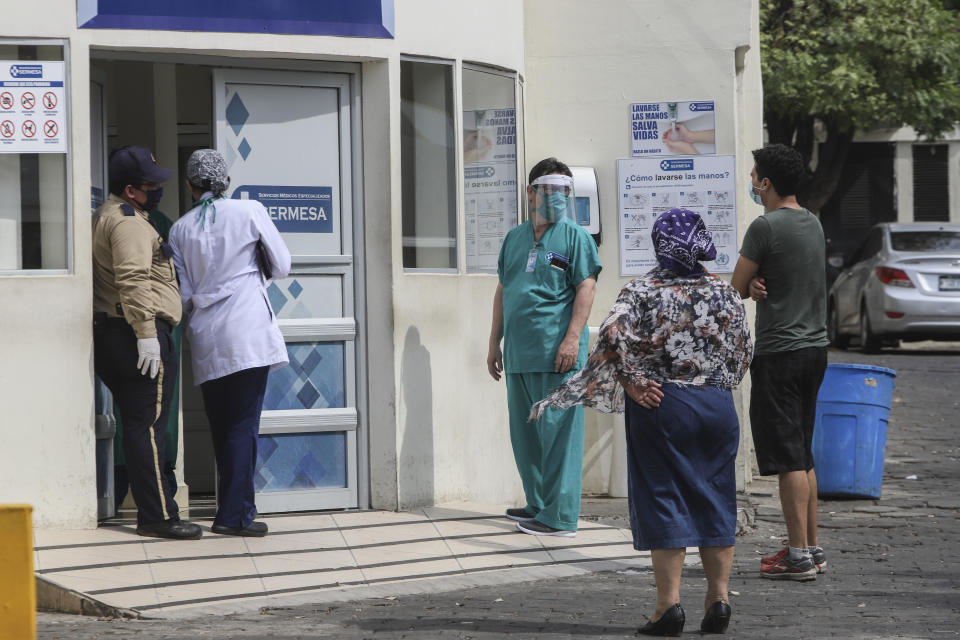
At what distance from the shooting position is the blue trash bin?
948 centimetres

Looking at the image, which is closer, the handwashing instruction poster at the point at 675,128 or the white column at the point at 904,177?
the handwashing instruction poster at the point at 675,128

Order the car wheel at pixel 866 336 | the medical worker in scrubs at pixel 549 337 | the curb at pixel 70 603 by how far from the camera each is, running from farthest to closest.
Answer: the car wheel at pixel 866 336 → the medical worker in scrubs at pixel 549 337 → the curb at pixel 70 603

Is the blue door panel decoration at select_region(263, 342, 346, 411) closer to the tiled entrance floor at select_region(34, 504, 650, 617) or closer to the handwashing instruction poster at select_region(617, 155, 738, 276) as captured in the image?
the tiled entrance floor at select_region(34, 504, 650, 617)

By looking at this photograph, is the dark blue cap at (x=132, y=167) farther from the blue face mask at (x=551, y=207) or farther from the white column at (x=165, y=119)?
the blue face mask at (x=551, y=207)

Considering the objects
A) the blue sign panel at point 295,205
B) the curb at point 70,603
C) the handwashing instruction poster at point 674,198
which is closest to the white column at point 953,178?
the handwashing instruction poster at point 674,198

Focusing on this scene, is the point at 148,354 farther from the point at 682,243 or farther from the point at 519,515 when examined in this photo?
the point at 682,243

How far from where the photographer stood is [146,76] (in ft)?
30.3

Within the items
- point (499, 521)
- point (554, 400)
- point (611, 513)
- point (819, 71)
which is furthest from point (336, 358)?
point (819, 71)

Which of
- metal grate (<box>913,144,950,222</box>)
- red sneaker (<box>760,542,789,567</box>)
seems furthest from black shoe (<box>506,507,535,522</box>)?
metal grate (<box>913,144,950,222</box>)

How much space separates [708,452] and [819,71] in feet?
69.9

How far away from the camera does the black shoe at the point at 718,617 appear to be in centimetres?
575

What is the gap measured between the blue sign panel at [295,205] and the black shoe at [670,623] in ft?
11.8

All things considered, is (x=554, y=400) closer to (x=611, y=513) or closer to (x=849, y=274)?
(x=611, y=513)

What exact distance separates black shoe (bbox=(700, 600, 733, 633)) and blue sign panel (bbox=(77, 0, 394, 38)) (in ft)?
13.2
